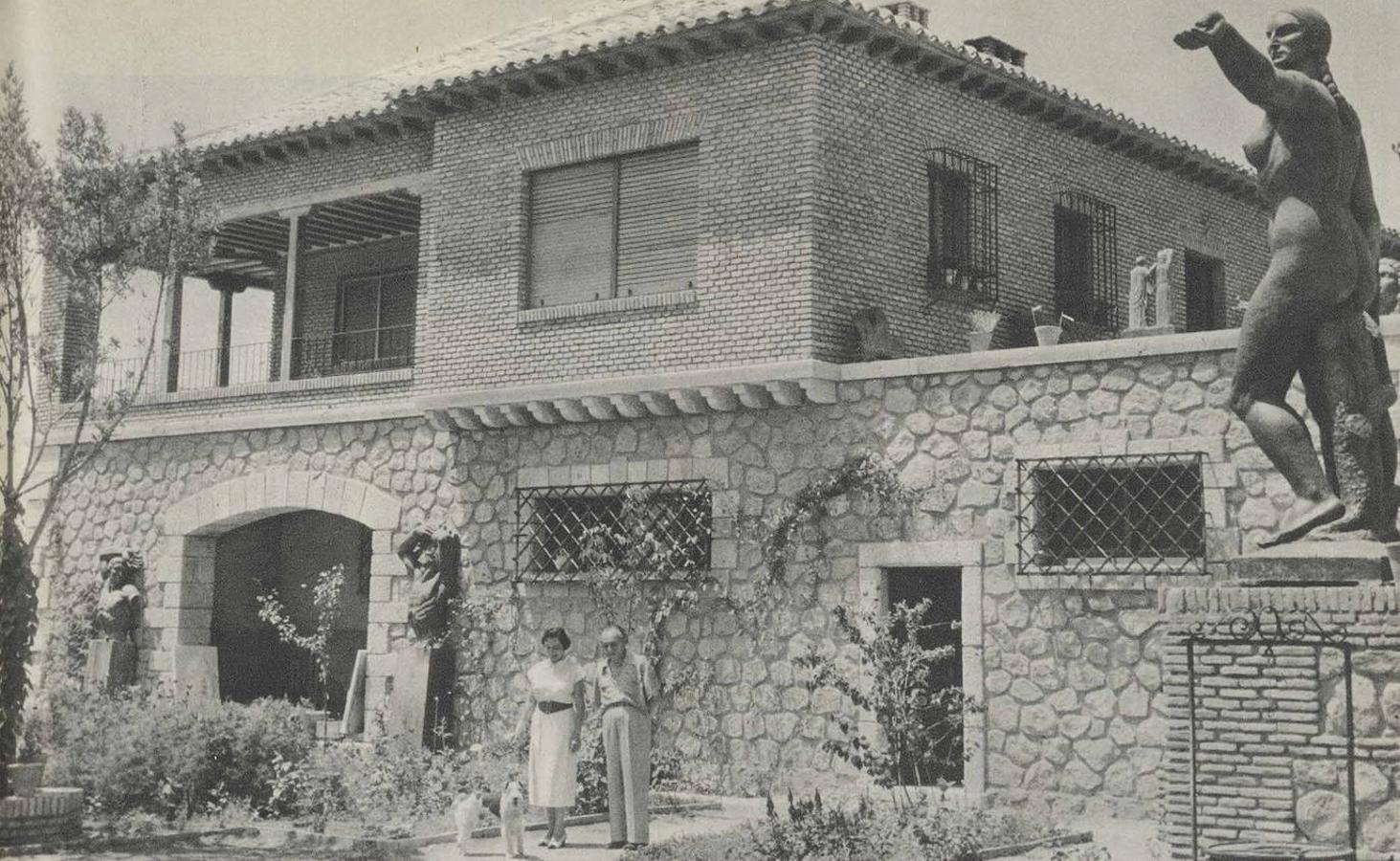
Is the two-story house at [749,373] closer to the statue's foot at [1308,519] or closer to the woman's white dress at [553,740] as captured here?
the woman's white dress at [553,740]

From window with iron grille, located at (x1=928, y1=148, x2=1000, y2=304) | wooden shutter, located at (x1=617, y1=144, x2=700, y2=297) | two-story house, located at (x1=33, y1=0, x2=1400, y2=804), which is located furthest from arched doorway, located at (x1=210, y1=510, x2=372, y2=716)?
window with iron grille, located at (x1=928, y1=148, x2=1000, y2=304)

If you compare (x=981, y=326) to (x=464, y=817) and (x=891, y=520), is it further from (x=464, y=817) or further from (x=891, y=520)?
(x=464, y=817)

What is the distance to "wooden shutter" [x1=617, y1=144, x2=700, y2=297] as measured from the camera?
1606 cm

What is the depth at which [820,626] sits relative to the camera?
14.7 m

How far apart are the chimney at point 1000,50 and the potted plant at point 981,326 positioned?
3690mm

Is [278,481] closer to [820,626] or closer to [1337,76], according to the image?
[820,626]

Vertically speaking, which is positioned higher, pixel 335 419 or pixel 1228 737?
pixel 335 419

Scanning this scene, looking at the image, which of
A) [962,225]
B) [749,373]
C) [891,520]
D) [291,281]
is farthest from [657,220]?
[291,281]

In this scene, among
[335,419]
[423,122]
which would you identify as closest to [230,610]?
[335,419]

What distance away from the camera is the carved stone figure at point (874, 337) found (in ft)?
49.3

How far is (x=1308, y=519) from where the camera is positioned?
808cm

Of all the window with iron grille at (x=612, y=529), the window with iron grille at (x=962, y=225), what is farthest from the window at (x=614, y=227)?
the window with iron grille at (x=962, y=225)

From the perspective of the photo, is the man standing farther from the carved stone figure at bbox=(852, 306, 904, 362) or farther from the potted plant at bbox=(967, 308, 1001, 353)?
the potted plant at bbox=(967, 308, 1001, 353)

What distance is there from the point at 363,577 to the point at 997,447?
1123 centimetres
